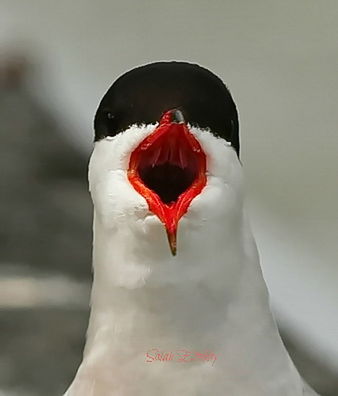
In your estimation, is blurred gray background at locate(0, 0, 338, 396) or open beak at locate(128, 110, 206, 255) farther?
blurred gray background at locate(0, 0, 338, 396)

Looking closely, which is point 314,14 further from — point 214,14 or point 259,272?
point 259,272

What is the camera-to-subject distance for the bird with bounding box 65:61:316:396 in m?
0.52

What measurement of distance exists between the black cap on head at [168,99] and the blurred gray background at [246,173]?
0.55m

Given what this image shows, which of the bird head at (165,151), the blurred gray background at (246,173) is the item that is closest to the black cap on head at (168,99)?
the bird head at (165,151)

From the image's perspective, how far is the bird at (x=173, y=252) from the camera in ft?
1.70

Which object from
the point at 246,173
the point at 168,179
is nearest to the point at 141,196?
the point at 168,179

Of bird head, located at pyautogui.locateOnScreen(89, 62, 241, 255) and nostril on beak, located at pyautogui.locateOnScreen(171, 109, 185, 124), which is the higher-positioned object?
nostril on beak, located at pyautogui.locateOnScreen(171, 109, 185, 124)

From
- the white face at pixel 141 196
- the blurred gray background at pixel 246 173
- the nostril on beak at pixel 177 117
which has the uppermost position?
the nostril on beak at pixel 177 117

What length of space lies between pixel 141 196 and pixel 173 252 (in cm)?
3

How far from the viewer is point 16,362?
118 centimetres

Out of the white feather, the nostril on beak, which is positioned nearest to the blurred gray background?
the white feather
